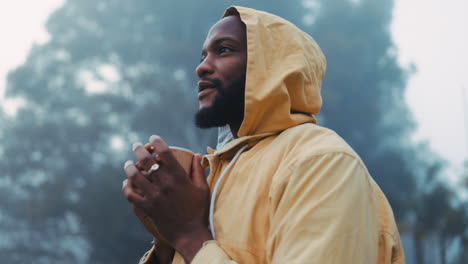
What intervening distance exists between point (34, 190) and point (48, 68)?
4561 millimetres

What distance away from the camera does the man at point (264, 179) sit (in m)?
1.11

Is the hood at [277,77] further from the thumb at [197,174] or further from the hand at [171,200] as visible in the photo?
the hand at [171,200]

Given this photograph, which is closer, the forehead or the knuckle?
the knuckle

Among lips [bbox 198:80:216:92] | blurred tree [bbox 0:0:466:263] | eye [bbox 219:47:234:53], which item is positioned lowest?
lips [bbox 198:80:216:92]

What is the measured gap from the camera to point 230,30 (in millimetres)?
1743

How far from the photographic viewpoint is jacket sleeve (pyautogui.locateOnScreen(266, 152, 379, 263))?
3.51 ft

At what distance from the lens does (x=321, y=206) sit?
1107mm

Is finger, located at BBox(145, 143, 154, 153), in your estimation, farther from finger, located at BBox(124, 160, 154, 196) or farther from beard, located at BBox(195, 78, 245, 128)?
beard, located at BBox(195, 78, 245, 128)

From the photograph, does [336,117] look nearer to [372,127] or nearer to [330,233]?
[372,127]

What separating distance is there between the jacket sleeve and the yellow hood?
1.08ft

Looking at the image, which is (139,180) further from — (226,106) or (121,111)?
(121,111)

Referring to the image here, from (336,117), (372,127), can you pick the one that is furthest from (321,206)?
(372,127)

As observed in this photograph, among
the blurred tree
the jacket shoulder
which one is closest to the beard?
the jacket shoulder

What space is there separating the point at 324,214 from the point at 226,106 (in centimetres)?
65
